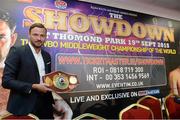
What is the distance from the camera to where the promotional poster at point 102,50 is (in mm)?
2695

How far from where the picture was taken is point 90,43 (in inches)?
116

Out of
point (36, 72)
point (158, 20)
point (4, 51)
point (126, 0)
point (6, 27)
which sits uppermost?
point (126, 0)

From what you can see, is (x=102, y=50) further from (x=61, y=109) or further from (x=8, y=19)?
(x=8, y=19)

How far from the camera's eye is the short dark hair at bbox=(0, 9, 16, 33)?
2.46 meters

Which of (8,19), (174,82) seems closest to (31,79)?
(8,19)

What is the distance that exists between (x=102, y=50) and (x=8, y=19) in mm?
1219

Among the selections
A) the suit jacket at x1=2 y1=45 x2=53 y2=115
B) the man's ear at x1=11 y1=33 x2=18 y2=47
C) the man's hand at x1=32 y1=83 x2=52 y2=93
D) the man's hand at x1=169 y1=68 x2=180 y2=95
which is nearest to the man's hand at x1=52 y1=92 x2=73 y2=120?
the man's hand at x1=32 y1=83 x2=52 y2=93

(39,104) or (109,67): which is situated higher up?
(109,67)

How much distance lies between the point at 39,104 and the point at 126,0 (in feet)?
6.18

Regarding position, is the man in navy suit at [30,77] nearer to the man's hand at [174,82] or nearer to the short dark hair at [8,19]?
the short dark hair at [8,19]

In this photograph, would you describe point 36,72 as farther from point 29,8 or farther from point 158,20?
point 158,20

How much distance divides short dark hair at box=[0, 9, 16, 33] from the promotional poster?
0.16 feet

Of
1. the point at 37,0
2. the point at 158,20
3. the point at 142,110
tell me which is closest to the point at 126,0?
the point at 158,20

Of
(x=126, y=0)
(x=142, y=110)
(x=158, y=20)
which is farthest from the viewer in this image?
(x=158, y=20)
